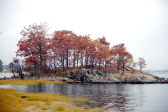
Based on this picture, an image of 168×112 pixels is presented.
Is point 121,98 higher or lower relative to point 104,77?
lower

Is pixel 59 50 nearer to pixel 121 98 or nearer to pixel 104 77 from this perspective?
pixel 104 77

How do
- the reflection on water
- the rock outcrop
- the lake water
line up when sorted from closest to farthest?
the lake water → the reflection on water → the rock outcrop

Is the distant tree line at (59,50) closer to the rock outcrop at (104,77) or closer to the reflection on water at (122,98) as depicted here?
the rock outcrop at (104,77)

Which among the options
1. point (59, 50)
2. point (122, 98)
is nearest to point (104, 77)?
point (59, 50)

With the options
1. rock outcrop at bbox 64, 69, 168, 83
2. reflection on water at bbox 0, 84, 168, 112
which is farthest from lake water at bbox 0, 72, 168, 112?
rock outcrop at bbox 64, 69, 168, 83

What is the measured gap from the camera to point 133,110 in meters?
31.5

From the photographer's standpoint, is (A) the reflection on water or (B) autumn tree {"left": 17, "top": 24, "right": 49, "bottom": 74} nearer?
(A) the reflection on water

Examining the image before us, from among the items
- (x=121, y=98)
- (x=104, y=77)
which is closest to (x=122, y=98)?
(x=121, y=98)

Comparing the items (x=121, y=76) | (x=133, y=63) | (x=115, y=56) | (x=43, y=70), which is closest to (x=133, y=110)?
(x=121, y=76)

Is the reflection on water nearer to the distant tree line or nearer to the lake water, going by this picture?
the lake water

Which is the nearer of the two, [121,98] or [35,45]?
[121,98]

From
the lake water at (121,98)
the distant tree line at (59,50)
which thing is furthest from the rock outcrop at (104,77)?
the lake water at (121,98)

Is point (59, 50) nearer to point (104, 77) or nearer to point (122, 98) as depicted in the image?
point (104, 77)

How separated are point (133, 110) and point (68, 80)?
5958 centimetres
